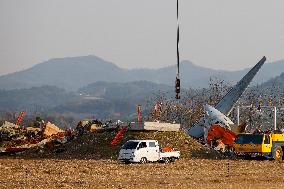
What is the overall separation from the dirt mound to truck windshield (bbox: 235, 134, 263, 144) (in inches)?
123

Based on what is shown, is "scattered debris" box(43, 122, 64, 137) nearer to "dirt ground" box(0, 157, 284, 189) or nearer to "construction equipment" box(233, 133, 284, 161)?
"dirt ground" box(0, 157, 284, 189)

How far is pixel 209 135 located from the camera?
62.7 metres

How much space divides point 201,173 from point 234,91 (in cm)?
4024

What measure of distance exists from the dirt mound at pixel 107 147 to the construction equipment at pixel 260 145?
3138 mm

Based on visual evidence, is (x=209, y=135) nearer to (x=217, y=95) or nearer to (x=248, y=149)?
(x=248, y=149)

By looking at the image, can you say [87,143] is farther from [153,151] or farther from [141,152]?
[141,152]

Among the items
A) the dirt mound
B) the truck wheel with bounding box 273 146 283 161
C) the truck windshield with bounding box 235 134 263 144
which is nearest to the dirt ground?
the truck windshield with bounding box 235 134 263 144

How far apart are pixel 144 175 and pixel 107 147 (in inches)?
790

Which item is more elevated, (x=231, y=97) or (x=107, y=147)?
(x=231, y=97)

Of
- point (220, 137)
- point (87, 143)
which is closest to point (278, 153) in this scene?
point (220, 137)

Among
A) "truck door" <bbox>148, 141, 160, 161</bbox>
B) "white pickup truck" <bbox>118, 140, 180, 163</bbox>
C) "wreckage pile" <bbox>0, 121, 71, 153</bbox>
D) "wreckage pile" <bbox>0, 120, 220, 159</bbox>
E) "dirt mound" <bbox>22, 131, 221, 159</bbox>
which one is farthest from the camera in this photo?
"wreckage pile" <bbox>0, 121, 71, 153</bbox>

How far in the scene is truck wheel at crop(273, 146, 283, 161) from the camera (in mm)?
53250

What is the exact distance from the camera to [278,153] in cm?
5362

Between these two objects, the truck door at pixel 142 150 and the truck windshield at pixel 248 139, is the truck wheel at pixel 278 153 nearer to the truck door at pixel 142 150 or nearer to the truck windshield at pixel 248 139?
the truck windshield at pixel 248 139
